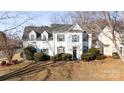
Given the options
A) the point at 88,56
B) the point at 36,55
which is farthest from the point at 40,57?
the point at 88,56

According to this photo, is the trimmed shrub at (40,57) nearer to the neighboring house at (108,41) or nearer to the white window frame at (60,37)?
the white window frame at (60,37)

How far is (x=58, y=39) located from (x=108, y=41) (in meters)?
0.51

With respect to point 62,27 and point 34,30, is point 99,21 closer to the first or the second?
point 62,27

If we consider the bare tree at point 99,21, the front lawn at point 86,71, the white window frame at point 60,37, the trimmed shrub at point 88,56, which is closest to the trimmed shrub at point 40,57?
the front lawn at point 86,71

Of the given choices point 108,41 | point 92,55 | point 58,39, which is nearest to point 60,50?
point 58,39

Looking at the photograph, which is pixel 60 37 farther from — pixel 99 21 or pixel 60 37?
pixel 99 21

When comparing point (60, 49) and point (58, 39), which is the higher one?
point (58, 39)

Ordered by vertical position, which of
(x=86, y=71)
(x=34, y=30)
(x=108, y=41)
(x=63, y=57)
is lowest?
(x=86, y=71)

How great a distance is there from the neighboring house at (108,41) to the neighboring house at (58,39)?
0.11 metres

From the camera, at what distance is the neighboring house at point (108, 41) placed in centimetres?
386

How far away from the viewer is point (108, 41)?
3869 millimetres
